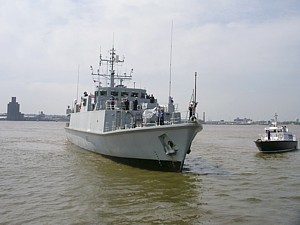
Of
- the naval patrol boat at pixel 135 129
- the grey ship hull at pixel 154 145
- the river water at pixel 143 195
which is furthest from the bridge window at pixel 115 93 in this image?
the river water at pixel 143 195

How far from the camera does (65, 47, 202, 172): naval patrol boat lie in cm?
1389

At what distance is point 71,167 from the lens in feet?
54.2

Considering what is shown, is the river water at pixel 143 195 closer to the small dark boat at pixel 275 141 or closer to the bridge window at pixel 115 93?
the bridge window at pixel 115 93

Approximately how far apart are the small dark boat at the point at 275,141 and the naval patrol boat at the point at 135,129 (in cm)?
1044

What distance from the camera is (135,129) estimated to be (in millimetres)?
14562

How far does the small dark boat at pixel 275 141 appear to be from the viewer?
26845 millimetres

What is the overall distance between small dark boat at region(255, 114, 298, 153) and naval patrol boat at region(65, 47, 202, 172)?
10438mm

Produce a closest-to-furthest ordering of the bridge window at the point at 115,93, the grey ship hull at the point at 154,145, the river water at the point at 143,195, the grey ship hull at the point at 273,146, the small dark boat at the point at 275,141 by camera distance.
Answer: the river water at the point at 143,195
the grey ship hull at the point at 154,145
the bridge window at the point at 115,93
the grey ship hull at the point at 273,146
the small dark boat at the point at 275,141

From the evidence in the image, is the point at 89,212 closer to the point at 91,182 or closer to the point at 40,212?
the point at 40,212

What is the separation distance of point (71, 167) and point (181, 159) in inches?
221

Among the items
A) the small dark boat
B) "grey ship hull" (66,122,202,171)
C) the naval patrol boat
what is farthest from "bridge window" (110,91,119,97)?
the small dark boat

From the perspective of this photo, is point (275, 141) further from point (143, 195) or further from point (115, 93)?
point (143, 195)

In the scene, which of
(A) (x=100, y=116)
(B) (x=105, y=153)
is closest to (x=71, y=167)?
(B) (x=105, y=153)

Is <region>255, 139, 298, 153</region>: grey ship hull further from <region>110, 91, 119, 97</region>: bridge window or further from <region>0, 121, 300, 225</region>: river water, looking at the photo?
<region>110, 91, 119, 97</region>: bridge window
